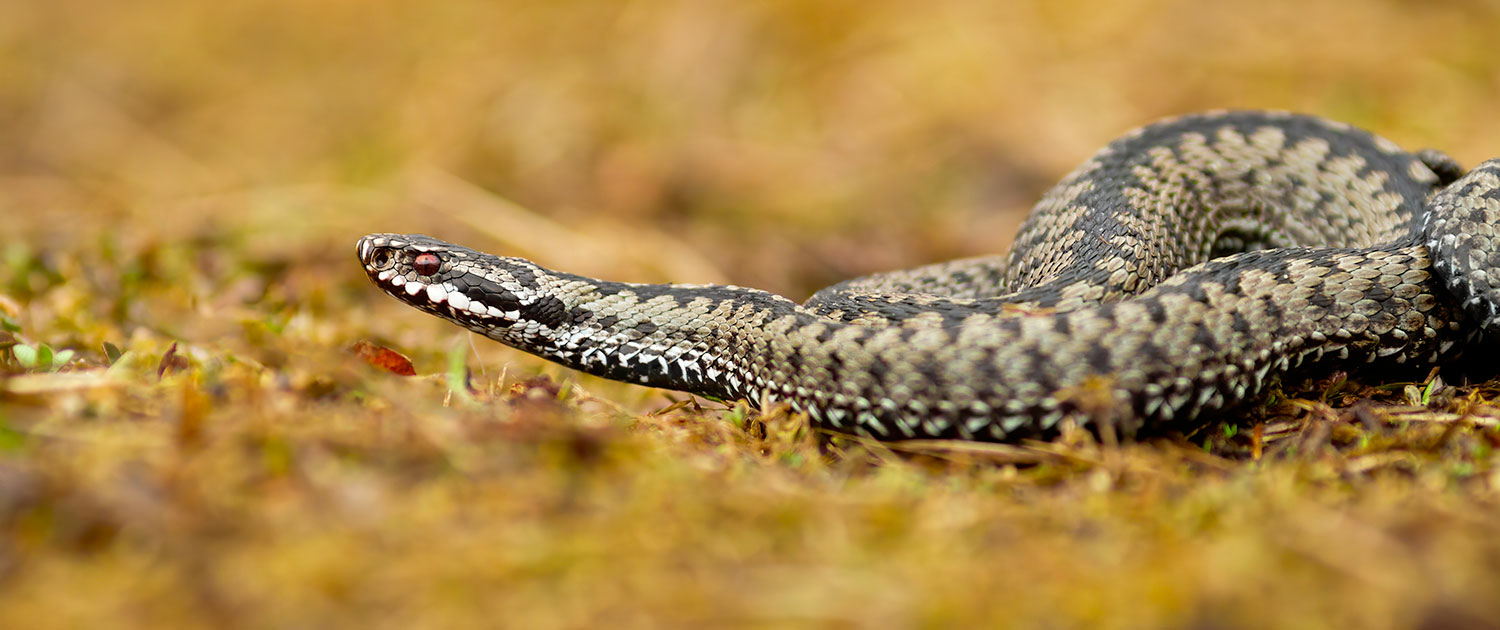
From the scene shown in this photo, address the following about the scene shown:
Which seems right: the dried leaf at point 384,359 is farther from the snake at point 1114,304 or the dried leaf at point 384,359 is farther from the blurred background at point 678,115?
the blurred background at point 678,115

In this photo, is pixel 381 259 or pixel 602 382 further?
pixel 602 382

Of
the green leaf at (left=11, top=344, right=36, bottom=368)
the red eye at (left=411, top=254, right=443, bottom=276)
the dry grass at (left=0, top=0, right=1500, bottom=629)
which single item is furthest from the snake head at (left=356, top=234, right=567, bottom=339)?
the green leaf at (left=11, top=344, right=36, bottom=368)

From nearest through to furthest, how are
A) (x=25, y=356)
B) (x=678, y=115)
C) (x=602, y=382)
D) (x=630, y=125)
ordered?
(x=25, y=356) < (x=602, y=382) < (x=630, y=125) < (x=678, y=115)

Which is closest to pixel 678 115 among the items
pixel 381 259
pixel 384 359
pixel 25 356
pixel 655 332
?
pixel 381 259

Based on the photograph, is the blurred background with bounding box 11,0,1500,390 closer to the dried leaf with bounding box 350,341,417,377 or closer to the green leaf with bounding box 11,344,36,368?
the green leaf with bounding box 11,344,36,368

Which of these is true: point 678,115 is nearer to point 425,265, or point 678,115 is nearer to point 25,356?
point 425,265

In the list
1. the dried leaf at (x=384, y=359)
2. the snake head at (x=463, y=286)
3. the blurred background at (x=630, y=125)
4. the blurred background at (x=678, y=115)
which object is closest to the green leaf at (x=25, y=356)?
the blurred background at (x=630, y=125)
